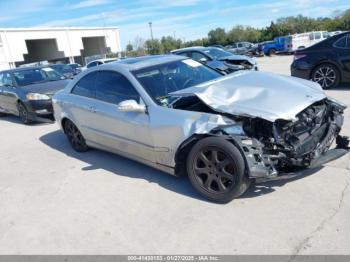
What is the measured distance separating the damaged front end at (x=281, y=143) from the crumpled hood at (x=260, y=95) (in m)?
0.13

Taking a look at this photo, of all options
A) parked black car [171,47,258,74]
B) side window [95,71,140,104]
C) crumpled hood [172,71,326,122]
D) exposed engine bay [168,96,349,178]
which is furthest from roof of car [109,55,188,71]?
parked black car [171,47,258,74]

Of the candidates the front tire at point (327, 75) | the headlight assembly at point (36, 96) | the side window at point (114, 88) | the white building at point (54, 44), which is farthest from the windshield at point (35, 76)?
the white building at point (54, 44)

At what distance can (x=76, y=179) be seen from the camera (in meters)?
4.83

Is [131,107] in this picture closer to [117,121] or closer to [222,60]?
[117,121]

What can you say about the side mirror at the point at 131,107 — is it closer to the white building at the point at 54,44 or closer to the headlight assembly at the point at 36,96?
the headlight assembly at the point at 36,96

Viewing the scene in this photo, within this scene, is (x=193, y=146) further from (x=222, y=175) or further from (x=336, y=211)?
(x=336, y=211)

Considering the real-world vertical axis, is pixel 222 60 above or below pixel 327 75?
above

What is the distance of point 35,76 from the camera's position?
9719 mm

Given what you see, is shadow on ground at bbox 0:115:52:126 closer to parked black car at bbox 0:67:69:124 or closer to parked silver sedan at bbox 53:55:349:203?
parked black car at bbox 0:67:69:124

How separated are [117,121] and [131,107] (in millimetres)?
615

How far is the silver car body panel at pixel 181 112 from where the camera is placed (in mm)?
3598

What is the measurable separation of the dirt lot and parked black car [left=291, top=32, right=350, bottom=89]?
4.92 m

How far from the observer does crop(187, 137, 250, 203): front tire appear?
11.1 feet

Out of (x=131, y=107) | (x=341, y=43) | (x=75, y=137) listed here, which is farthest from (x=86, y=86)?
(x=341, y=43)
